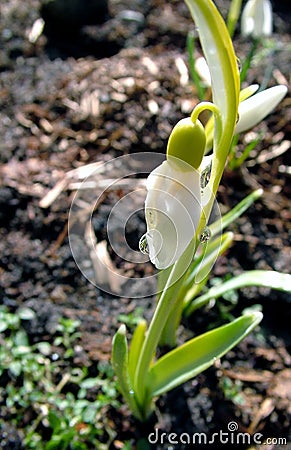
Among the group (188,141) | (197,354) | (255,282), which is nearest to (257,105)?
(188,141)

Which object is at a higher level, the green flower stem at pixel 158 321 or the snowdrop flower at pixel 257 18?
the snowdrop flower at pixel 257 18

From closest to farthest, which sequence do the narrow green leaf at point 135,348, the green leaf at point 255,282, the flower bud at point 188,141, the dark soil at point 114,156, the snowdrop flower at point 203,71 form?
the flower bud at point 188,141 < the green leaf at point 255,282 < the narrow green leaf at point 135,348 < the dark soil at point 114,156 < the snowdrop flower at point 203,71

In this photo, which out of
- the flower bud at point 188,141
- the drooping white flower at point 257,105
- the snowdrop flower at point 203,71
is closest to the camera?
the flower bud at point 188,141

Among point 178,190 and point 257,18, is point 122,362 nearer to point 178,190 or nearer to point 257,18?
point 178,190

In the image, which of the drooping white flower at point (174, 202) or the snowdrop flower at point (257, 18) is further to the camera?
the snowdrop flower at point (257, 18)

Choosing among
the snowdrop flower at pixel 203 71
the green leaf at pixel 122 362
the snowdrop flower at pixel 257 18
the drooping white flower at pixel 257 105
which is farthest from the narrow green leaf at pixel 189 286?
the snowdrop flower at pixel 203 71

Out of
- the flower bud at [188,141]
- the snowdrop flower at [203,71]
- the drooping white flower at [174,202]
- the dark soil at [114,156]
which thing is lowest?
the dark soil at [114,156]

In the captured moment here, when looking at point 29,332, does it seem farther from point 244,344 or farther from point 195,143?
point 195,143

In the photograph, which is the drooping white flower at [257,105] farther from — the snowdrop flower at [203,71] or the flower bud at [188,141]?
the snowdrop flower at [203,71]
